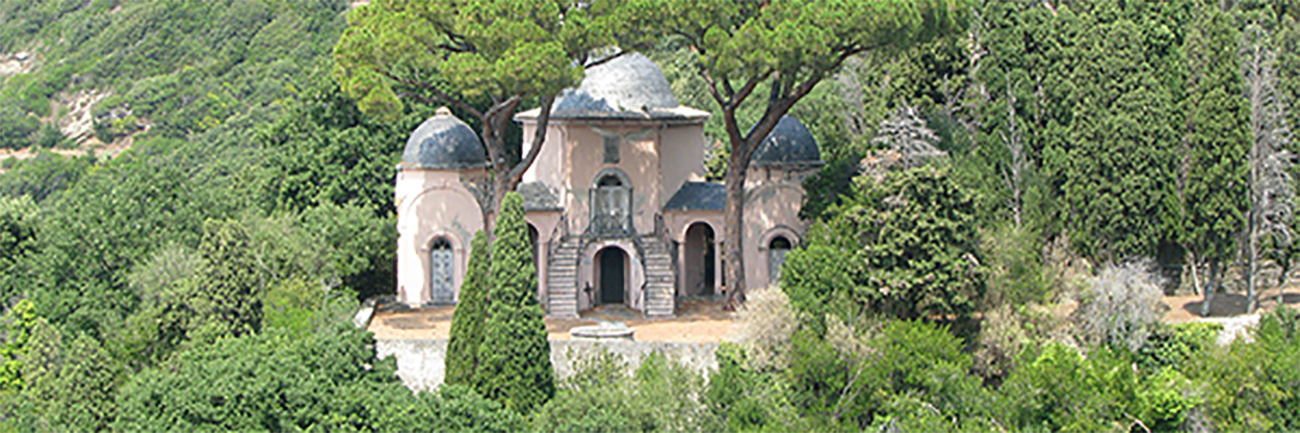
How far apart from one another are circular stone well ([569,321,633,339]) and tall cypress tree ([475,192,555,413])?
3217mm

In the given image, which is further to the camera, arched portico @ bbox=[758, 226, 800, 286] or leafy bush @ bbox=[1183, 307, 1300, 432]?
arched portico @ bbox=[758, 226, 800, 286]

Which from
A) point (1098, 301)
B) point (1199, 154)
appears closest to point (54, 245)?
point (1098, 301)

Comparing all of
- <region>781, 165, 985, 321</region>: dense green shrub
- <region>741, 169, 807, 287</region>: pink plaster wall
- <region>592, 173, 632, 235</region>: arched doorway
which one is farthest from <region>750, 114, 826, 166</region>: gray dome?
<region>781, 165, 985, 321</region>: dense green shrub

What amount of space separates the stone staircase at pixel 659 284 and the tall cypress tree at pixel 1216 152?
40.8 feet

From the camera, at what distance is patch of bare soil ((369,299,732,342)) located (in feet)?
118

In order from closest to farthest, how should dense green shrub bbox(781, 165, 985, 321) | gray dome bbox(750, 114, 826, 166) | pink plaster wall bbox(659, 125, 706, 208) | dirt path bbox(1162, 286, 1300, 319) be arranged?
dense green shrub bbox(781, 165, 985, 321)
dirt path bbox(1162, 286, 1300, 319)
gray dome bbox(750, 114, 826, 166)
pink plaster wall bbox(659, 125, 706, 208)

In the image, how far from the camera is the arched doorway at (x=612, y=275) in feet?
134

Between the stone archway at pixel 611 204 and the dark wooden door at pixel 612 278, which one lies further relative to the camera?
the dark wooden door at pixel 612 278

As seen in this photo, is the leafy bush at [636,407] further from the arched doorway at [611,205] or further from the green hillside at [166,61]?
the green hillside at [166,61]

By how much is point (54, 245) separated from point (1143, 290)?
2689 centimetres

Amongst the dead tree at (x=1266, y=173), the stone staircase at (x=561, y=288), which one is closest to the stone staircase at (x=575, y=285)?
the stone staircase at (x=561, y=288)

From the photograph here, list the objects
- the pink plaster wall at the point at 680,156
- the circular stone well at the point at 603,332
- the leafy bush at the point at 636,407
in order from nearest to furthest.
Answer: the leafy bush at the point at 636,407 < the circular stone well at the point at 603,332 < the pink plaster wall at the point at 680,156

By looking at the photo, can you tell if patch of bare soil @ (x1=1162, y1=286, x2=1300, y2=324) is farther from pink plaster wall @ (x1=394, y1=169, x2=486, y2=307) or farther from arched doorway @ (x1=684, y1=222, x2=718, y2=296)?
pink plaster wall @ (x1=394, y1=169, x2=486, y2=307)

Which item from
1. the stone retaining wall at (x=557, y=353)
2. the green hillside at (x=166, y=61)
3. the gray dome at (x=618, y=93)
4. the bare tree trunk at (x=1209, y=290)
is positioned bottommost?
the stone retaining wall at (x=557, y=353)
